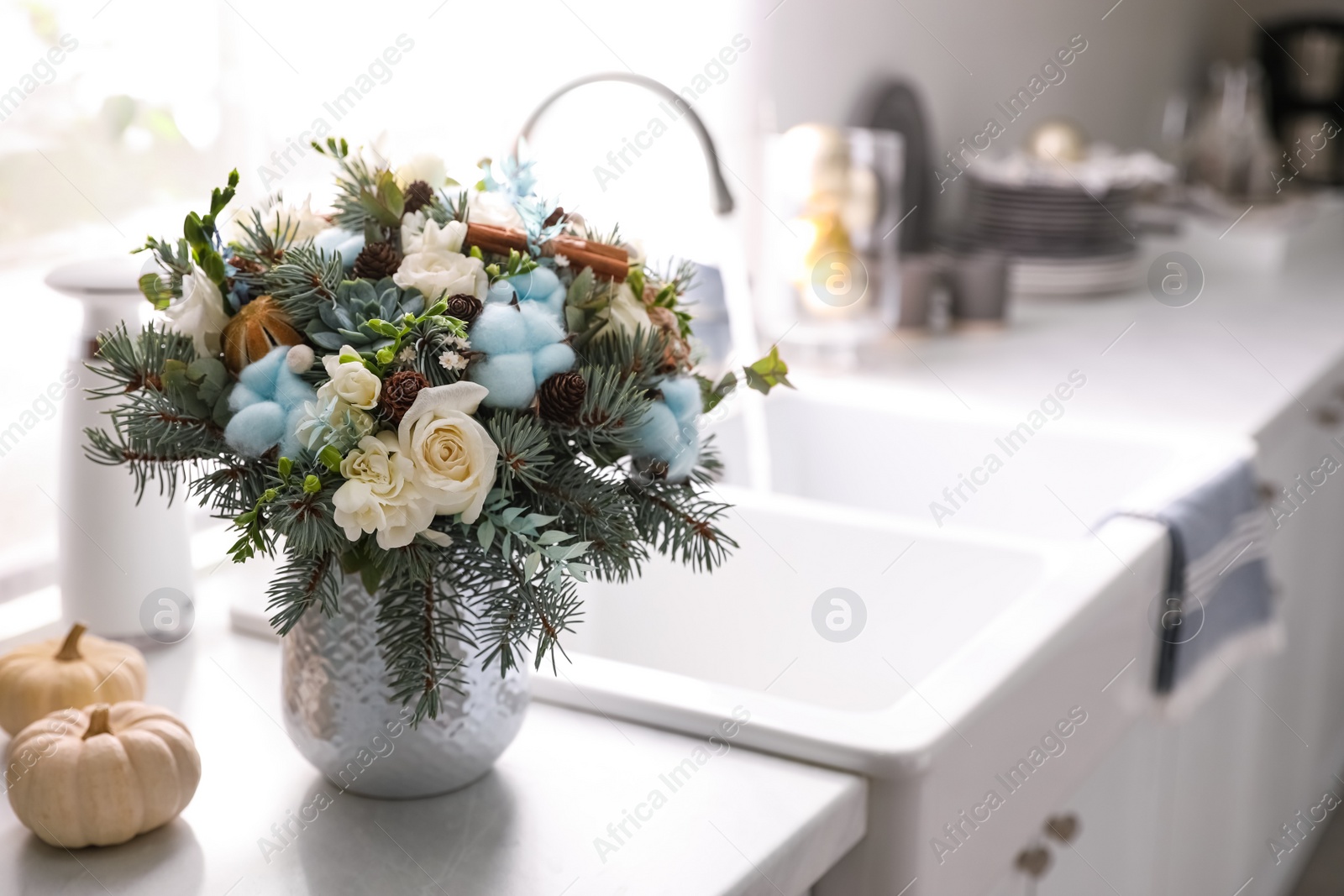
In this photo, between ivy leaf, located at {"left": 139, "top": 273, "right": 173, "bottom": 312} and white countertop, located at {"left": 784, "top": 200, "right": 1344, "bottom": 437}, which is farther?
white countertop, located at {"left": 784, "top": 200, "right": 1344, "bottom": 437}

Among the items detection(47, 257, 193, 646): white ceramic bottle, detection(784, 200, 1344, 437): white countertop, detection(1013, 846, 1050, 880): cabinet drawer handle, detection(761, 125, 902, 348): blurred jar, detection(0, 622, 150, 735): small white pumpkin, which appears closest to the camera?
detection(0, 622, 150, 735): small white pumpkin

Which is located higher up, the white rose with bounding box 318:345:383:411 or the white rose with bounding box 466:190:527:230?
the white rose with bounding box 466:190:527:230

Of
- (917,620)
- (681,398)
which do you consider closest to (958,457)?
(917,620)

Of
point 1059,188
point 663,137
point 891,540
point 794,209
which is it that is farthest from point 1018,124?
point 891,540

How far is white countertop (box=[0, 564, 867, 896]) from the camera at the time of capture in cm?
76

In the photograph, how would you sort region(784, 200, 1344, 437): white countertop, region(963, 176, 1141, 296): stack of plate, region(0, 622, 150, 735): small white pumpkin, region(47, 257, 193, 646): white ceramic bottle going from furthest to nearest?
region(963, 176, 1141, 296): stack of plate → region(784, 200, 1344, 437): white countertop → region(47, 257, 193, 646): white ceramic bottle → region(0, 622, 150, 735): small white pumpkin

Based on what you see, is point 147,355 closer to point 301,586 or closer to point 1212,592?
point 301,586

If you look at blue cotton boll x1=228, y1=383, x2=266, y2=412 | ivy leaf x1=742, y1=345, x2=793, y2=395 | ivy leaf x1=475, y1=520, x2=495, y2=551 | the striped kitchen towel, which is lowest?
the striped kitchen towel

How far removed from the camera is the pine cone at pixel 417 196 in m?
0.78

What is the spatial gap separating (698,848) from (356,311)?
36cm

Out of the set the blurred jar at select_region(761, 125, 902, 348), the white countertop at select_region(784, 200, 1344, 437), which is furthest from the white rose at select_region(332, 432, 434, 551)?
the blurred jar at select_region(761, 125, 902, 348)

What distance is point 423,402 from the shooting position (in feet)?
2.23

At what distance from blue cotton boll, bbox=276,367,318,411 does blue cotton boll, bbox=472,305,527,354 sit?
0.29 feet

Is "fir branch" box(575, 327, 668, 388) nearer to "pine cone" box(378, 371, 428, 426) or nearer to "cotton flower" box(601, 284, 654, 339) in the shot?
"cotton flower" box(601, 284, 654, 339)
